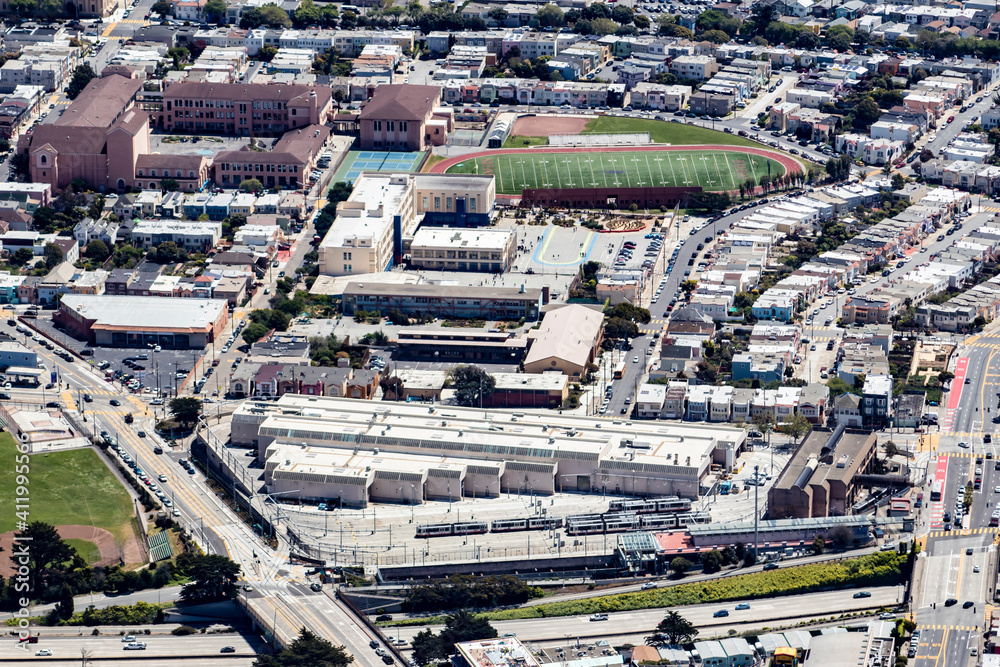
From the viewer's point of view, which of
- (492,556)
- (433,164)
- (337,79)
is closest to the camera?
(492,556)

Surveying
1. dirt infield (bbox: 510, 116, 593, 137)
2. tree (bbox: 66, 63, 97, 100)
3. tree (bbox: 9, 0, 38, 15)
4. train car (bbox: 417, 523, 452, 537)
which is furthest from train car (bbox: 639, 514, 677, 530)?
tree (bbox: 9, 0, 38, 15)

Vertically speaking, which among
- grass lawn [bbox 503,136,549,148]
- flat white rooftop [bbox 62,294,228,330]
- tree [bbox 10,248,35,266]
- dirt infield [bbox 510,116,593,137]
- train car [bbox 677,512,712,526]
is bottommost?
dirt infield [bbox 510,116,593,137]

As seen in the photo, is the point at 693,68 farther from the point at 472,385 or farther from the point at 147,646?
the point at 147,646

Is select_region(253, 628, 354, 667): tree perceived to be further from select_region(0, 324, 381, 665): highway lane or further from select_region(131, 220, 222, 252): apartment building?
select_region(131, 220, 222, 252): apartment building

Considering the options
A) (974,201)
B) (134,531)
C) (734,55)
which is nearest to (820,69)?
(734,55)

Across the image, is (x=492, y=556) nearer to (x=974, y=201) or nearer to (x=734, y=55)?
(x=974, y=201)
